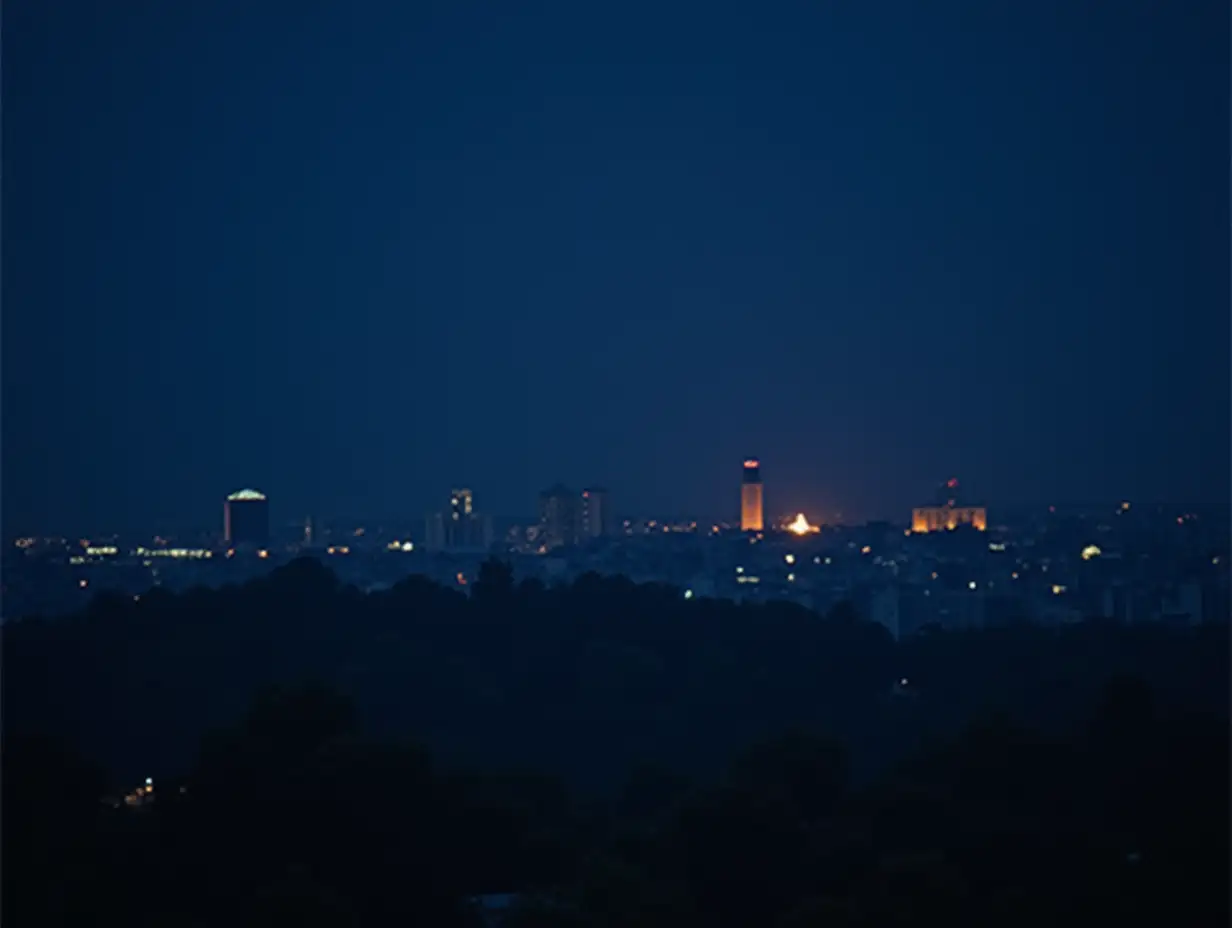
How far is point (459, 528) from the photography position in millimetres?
87938

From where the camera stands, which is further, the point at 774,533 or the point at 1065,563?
the point at 774,533

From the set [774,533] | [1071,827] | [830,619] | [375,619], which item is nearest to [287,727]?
[1071,827]

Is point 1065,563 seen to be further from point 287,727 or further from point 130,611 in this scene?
point 287,727

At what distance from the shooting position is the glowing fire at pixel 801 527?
8861 cm

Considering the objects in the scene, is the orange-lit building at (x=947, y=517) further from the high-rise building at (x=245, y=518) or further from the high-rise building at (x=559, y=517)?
the high-rise building at (x=245, y=518)

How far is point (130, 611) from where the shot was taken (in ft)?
80.7

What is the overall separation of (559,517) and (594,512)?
312 centimetres

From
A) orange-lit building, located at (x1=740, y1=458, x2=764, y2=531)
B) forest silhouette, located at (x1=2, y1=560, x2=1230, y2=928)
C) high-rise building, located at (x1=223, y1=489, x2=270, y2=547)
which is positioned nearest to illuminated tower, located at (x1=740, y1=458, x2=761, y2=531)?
orange-lit building, located at (x1=740, y1=458, x2=764, y2=531)

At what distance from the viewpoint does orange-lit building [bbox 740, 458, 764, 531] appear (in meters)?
93.7

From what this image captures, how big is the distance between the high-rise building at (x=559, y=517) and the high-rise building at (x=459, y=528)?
2.78 metres

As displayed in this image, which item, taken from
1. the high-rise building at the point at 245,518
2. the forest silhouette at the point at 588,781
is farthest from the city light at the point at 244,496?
the forest silhouette at the point at 588,781

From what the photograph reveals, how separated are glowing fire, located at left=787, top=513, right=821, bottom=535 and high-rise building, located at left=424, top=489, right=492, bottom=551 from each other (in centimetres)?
1440

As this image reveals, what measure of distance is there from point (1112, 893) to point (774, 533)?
80543 mm

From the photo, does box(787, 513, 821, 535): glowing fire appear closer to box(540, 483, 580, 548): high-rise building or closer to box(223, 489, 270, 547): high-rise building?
box(540, 483, 580, 548): high-rise building
